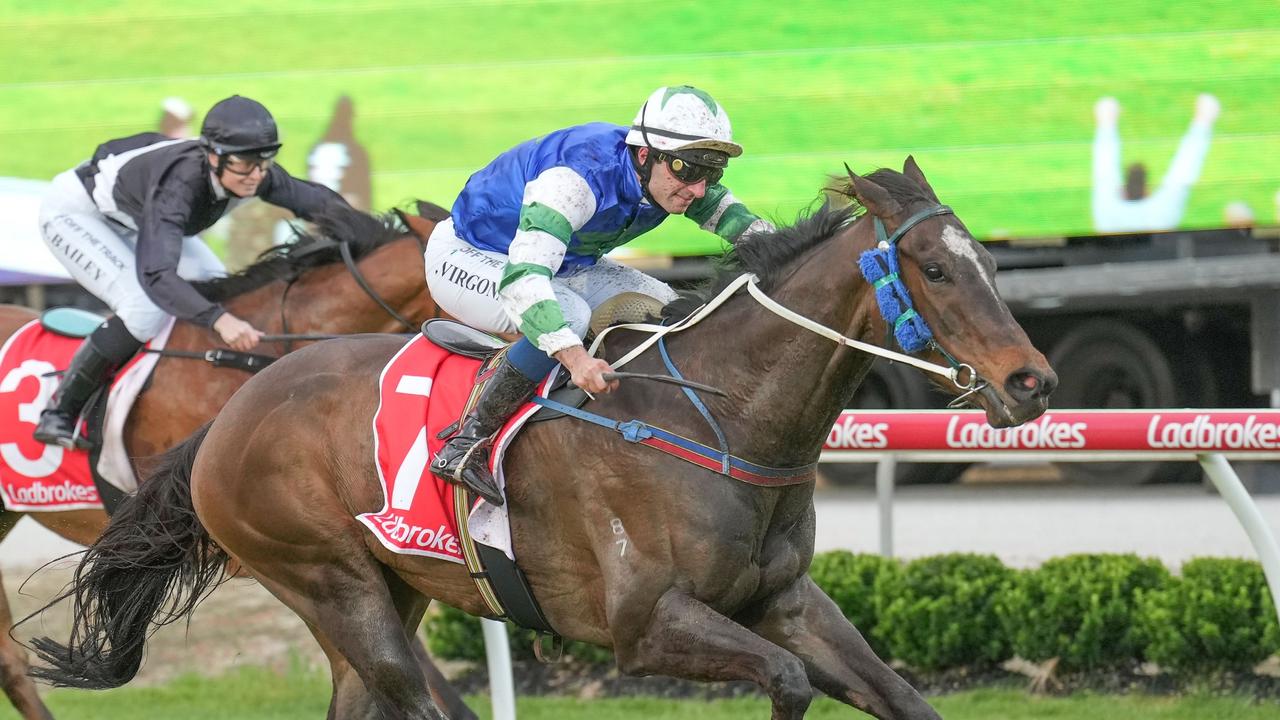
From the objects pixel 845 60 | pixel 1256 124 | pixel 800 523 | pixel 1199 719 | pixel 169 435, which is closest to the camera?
pixel 800 523

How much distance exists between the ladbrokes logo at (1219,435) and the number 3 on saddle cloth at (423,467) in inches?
73.0

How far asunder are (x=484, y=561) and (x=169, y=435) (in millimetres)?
1943

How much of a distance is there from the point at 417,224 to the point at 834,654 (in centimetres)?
266

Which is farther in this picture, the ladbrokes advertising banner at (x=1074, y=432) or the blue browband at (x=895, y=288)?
the ladbrokes advertising banner at (x=1074, y=432)

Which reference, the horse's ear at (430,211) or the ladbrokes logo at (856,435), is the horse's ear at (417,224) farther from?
the ladbrokes logo at (856,435)

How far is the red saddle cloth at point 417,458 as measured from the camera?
3.83 metres

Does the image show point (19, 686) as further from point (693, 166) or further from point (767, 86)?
point (767, 86)

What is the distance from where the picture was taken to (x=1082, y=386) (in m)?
9.20

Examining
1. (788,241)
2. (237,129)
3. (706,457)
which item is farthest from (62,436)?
(788,241)

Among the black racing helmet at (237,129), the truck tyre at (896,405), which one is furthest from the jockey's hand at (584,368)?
the truck tyre at (896,405)

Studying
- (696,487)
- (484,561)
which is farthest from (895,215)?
(484,561)

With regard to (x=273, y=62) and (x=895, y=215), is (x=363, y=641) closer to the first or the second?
(x=895, y=215)

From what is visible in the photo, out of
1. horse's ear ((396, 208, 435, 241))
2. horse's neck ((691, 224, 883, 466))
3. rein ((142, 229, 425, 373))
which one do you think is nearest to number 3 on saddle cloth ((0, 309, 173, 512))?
rein ((142, 229, 425, 373))

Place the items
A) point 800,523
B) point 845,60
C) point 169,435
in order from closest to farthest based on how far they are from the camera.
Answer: point 800,523, point 169,435, point 845,60
